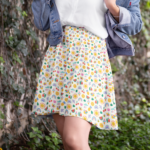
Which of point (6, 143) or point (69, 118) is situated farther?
point (6, 143)

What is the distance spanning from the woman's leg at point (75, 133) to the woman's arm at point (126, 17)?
0.57 metres

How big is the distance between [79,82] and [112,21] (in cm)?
41

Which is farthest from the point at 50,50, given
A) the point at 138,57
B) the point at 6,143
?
the point at 138,57

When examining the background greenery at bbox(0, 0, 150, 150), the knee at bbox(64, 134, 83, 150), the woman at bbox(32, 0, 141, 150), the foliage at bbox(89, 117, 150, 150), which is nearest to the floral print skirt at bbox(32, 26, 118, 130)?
the woman at bbox(32, 0, 141, 150)

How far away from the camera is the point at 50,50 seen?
1.19 metres

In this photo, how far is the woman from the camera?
3.18ft

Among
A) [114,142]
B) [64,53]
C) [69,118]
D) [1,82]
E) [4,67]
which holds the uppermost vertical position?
[64,53]

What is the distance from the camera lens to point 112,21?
3.63ft

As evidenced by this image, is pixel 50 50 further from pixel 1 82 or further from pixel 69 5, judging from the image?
pixel 1 82

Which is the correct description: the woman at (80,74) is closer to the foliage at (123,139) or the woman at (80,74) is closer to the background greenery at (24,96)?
the background greenery at (24,96)

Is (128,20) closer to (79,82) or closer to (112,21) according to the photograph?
(112,21)

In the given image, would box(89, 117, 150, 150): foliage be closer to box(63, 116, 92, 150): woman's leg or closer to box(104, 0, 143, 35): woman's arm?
box(63, 116, 92, 150): woman's leg

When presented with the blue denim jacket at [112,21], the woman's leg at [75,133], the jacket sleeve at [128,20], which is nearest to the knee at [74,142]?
the woman's leg at [75,133]

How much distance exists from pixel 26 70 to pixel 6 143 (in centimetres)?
64
